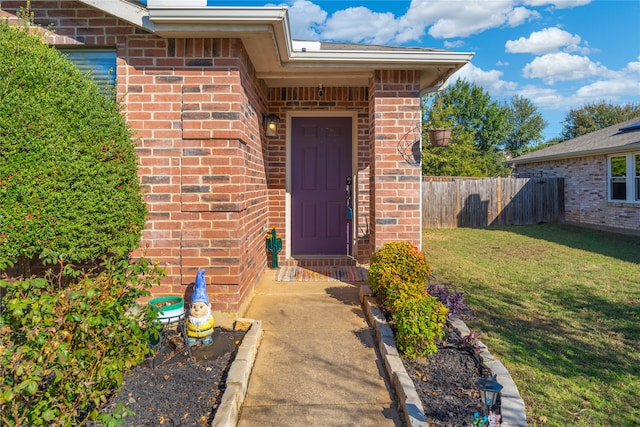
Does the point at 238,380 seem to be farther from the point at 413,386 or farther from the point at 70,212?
the point at 70,212

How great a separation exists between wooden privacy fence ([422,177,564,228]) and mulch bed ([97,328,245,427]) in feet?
39.5

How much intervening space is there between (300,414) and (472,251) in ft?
Result: 23.7

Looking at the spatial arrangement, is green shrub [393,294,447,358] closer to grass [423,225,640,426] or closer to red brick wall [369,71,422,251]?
grass [423,225,640,426]

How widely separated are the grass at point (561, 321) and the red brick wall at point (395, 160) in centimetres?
133

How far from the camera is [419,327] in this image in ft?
8.95

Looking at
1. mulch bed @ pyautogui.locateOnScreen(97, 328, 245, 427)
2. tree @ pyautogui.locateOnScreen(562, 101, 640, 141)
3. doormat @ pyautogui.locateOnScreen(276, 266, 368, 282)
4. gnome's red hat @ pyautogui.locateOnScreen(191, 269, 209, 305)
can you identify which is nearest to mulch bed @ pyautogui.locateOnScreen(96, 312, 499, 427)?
mulch bed @ pyautogui.locateOnScreen(97, 328, 245, 427)

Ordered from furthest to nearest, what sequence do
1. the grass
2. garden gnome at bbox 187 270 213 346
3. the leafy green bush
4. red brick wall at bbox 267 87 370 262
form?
red brick wall at bbox 267 87 370 262 < garden gnome at bbox 187 270 213 346 < the grass < the leafy green bush

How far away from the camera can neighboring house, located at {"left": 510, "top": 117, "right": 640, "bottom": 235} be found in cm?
1124

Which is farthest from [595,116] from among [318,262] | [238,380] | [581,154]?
[238,380]

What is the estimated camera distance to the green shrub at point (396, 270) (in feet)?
11.8

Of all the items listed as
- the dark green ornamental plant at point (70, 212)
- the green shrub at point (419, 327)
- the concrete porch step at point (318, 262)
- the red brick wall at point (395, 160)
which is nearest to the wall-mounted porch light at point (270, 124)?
the red brick wall at point (395, 160)

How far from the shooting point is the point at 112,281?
243 centimetres

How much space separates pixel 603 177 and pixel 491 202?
11.5 ft

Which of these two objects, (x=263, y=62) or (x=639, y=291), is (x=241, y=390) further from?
(x=639, y=291)
